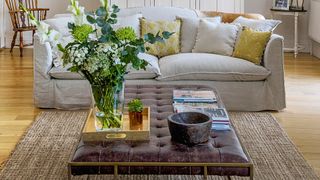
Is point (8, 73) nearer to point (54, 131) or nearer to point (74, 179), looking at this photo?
point (54, 131)

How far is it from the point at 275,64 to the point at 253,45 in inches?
10.4

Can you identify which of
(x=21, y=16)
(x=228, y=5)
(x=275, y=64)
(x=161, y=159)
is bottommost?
(x=161, y=159)

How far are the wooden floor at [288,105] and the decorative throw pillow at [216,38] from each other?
0.79 metres

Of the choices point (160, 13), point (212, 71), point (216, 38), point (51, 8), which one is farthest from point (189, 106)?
point (51, 8)

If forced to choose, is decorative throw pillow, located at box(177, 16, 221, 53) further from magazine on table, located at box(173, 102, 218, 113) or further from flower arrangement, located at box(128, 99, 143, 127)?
flower arrangement, located at box(128, 99, 143, 127)

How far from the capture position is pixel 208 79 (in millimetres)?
A: 4289

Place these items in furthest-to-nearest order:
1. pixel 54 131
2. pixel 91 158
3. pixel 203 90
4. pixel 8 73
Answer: pixel 8 73, pixel 54 131, pixel 203 90, pixel 91 158

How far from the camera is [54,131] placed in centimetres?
380

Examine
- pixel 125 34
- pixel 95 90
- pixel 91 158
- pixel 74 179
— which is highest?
pixel 125 34

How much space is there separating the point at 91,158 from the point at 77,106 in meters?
2.07

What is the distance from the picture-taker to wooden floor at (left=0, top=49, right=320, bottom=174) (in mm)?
3621

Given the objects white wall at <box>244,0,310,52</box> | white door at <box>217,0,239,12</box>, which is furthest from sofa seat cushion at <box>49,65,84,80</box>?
white wall at <box>244,0,310,52</box>

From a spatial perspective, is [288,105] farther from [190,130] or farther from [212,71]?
[190,130]

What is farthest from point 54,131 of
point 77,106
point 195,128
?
point 195,128
